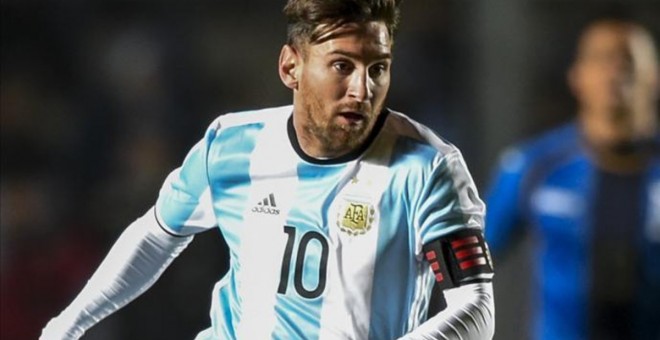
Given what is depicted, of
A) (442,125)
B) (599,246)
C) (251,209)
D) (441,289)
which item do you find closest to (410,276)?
(441,289)

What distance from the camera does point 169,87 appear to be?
464 cm

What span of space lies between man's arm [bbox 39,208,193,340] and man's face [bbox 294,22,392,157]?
1.39 feet

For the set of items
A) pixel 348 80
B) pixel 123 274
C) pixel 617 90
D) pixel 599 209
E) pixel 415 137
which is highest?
→ pixel 348 80

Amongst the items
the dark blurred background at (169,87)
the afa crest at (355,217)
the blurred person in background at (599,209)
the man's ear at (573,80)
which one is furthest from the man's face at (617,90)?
the afa crest at (355,217)

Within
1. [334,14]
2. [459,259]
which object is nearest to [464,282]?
[459,259]

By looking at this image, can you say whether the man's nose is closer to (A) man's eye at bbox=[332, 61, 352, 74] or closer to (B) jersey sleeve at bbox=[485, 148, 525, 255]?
(A) man's eye at bbox=[332, 61, 352, 74]

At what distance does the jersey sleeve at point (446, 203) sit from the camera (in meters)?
2.43

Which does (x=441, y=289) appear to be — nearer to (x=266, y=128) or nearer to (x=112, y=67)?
(x=266, y=128)

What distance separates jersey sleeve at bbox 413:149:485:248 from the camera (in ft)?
7.96

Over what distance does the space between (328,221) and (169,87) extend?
2.16 m

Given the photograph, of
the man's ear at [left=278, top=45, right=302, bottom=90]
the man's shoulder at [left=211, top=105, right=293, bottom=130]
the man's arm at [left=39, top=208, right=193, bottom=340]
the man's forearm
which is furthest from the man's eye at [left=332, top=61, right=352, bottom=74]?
the man's arm at [left=39, top=208, right=193, bottom=340]

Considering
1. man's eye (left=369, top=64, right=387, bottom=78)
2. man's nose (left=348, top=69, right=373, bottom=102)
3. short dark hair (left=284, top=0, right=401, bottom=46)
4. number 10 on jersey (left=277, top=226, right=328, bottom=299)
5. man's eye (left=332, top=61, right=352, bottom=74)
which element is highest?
short dark hair (left=284, top=0, right=401, bottom=46)

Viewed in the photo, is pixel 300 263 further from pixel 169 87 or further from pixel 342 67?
pixel 169 87

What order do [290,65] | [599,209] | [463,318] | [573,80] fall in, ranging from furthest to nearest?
[573,80] < [599,209] < [290,65] < [463,318]
